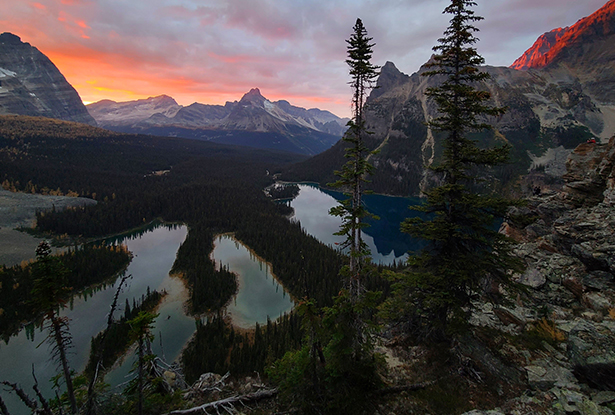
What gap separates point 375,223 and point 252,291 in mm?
76361

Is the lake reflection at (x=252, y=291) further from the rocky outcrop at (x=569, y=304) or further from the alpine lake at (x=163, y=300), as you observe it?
the rocky outcrop at (x=569, y=304)

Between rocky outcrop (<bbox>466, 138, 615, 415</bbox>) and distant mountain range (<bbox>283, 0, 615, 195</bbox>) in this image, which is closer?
rocky outcrop (<bbox>466, 138, 615, 415</bbox>)

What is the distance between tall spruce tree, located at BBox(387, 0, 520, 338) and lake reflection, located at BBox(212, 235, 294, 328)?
1361 inches

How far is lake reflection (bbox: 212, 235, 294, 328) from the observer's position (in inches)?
1829

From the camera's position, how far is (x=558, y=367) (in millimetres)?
12727

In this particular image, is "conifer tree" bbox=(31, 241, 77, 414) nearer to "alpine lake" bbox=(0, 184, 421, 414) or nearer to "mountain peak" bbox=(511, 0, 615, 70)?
"alpine lake" bbox=(0, 184, 421, 414)

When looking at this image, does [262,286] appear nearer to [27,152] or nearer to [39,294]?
[39,294]

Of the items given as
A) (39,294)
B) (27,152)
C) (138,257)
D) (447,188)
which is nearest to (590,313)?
(447,188)

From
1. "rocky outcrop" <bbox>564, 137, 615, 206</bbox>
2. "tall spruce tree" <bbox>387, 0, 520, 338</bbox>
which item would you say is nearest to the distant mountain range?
"rocky outcrop" <bbox>564, 137, 615, 206</bbox>

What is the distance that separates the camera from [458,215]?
48.2 feet

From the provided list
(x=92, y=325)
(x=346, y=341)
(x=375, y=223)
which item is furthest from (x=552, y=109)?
(x=92, y=325)

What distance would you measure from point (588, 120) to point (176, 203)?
700ft

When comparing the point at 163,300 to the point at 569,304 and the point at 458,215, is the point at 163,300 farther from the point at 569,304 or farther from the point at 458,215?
the point at 569,304

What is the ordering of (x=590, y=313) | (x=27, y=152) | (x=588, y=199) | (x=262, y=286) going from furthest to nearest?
(x=27, y=152) < (x=262, y=286) < (x=588, y=199) < (x=590, y=313)
